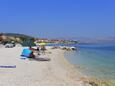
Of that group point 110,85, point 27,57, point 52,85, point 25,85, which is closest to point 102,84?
point 110,85

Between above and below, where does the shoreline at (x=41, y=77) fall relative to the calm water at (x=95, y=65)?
above

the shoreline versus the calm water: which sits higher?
the shoreline

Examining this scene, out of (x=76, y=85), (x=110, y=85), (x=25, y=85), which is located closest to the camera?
Result: (x=25, y=85)

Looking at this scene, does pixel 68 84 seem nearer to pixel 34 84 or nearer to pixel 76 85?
pixel 76 85

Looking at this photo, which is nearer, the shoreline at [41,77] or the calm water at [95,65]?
the shoreline at [41,77]

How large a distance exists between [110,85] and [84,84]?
4.58 ft

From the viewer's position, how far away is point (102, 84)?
1396 cm

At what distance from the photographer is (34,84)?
1237 centimetres

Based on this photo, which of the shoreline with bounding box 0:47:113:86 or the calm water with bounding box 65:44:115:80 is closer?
the shoreline with bounding box 0:47:113:86

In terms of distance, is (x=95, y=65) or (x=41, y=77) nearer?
(x=41, y=77)

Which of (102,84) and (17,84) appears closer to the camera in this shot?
(17,84)

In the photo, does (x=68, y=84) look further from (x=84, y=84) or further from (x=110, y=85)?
(x=110, y=85)

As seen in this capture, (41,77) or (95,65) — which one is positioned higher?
(41,77)

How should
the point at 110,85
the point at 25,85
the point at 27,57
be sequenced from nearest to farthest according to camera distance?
the point at 25,85 < the point at 110,85 < the point at 27,57
